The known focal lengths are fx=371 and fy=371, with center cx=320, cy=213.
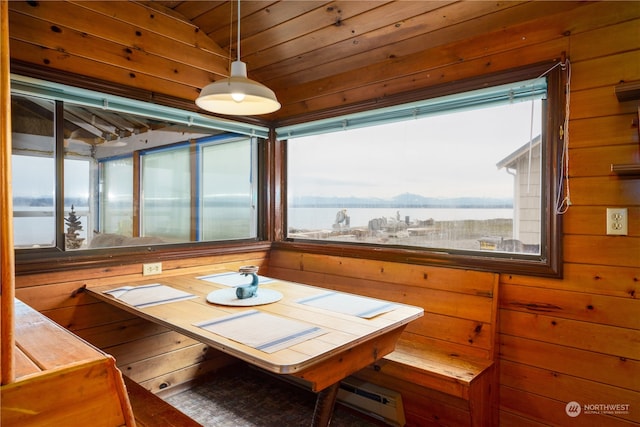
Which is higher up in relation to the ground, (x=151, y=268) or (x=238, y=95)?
(x=238, y=95)

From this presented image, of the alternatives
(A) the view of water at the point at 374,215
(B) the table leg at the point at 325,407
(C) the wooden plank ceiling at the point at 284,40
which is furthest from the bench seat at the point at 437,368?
(C) the wooden plank ceiling at the point at 284,40

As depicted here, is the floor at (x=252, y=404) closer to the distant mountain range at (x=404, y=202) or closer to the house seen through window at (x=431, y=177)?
the house seen through window at (x=431, y=177)

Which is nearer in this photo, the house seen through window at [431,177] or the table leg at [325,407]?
the table leg at [325,407]

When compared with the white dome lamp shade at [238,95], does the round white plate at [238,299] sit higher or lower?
lower

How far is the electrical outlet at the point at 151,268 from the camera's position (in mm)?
2365

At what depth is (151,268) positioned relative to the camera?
240 cm

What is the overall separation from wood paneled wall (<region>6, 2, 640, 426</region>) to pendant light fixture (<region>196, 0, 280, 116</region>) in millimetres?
1059

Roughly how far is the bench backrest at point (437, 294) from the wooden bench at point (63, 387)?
1654mm

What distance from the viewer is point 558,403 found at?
1790 millimetres

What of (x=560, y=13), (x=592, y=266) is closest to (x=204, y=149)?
(x=560, y=13)

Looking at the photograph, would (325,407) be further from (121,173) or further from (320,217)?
(121,173)

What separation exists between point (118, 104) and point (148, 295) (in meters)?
1.19

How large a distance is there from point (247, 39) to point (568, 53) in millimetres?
1964

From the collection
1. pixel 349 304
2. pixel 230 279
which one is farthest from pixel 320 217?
pixel 349 304
